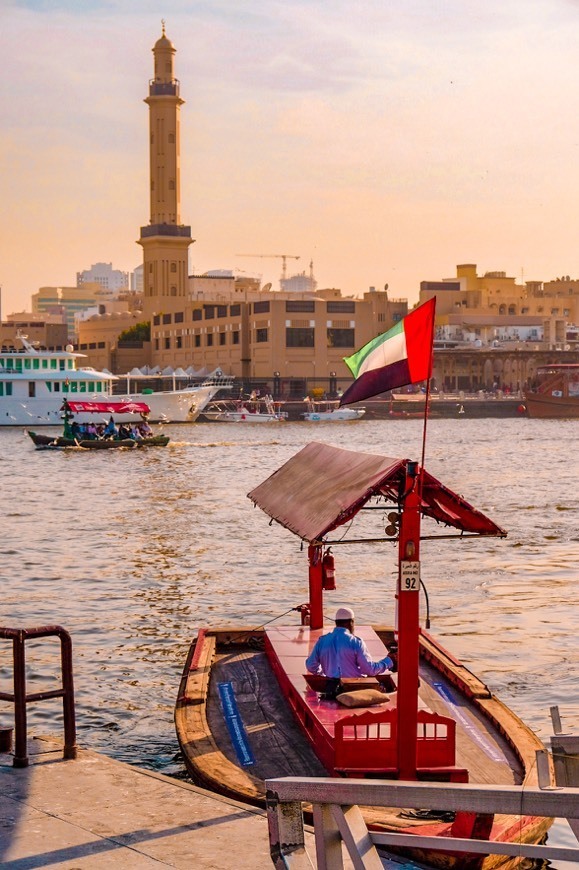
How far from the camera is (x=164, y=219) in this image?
192750 mm

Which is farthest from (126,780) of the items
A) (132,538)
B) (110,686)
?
(132,538)

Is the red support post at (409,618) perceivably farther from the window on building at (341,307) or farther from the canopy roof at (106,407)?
the window on building at (341,307)

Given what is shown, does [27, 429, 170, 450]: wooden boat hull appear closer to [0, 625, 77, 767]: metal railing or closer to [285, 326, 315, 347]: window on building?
[285, 326, 315, 347]: window on building

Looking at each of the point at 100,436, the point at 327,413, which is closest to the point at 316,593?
the point at 100,436

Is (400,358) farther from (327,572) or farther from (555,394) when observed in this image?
(555,394)

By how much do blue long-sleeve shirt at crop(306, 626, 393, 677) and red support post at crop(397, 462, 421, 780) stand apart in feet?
6.05

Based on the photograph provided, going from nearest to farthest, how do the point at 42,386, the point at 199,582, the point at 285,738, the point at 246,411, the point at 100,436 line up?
the point at 285,738, the point at 199,582, the point at 100,436, the point at 42,386, the point at 246,411

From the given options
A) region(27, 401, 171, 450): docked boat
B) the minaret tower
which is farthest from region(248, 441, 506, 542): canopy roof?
the minaret tower

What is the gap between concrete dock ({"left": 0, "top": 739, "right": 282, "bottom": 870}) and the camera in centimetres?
910

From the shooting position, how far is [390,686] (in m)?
13.2

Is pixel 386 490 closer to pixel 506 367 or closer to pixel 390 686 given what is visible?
pixel 390 686

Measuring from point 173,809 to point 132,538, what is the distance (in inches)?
1187

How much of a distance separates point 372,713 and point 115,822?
9.05 ft

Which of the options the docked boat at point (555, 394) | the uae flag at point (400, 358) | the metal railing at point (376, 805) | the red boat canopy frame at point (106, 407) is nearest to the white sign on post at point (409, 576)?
the uae flag at point (400, 358)
